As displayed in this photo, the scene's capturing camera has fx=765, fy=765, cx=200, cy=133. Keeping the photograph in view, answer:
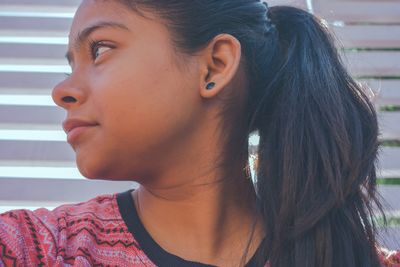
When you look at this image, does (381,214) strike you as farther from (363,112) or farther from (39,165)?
(39,165)

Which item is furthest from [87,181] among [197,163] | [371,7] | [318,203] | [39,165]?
[371,7]

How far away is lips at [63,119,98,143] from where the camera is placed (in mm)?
1431

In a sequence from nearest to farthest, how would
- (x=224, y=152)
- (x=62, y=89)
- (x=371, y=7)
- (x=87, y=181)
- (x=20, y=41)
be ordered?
(x=62, y=89) → (x=224, y=152) → (x=87, y=181) → (x=20, y=41) → (x=371, y=7)

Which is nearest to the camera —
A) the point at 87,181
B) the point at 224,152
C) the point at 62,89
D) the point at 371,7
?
the point at 62,89

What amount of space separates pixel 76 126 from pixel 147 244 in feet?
0.87

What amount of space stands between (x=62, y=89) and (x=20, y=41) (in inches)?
35.4

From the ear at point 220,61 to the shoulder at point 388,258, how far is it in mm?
478

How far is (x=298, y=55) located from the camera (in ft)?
5.52

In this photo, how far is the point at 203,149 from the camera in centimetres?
152

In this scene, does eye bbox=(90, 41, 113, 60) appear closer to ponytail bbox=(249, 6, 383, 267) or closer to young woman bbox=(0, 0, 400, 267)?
young woman bbox=(0, 0, 400, 267)

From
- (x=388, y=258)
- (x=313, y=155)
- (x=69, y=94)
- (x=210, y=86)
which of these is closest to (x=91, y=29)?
(x=69, y=94)

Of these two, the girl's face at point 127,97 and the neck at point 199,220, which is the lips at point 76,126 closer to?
the girl's face at point 127,97

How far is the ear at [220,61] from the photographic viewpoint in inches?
59.7

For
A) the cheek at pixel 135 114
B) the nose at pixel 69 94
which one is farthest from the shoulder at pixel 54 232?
the nose at pixel 69 94
